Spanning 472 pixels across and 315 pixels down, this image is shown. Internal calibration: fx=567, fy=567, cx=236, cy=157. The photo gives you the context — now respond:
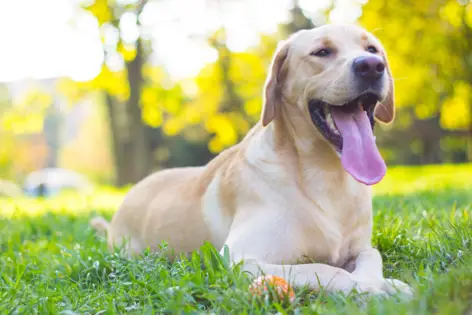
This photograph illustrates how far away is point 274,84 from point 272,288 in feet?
4.47

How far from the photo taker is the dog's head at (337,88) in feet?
9.73

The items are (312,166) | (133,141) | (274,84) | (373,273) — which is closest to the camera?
(373,273)

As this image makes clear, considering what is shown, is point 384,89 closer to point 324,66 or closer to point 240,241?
point 324,66

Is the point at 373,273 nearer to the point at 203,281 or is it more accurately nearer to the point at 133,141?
the point at 203,281

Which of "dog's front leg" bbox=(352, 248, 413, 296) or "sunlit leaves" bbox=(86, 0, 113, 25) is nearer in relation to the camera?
"dog's front leg" bbox=(352, 248, 413, 296)

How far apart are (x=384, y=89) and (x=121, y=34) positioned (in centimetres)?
1322

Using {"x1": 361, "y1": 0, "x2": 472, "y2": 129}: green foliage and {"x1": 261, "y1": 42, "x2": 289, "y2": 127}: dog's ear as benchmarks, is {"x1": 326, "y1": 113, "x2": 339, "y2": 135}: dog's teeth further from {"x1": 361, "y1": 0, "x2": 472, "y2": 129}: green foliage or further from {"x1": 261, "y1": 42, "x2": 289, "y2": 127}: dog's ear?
{"x1": 361, "y1": 0, "x2": 472, "y2": 129}: green foliage

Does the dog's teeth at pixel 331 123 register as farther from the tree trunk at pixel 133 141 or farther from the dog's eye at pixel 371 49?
the tree trunk at pixel 133 141

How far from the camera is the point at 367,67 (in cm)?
294

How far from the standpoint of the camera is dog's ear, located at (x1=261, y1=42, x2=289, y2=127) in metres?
3.25

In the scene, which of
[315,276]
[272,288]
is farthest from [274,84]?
[272,288]

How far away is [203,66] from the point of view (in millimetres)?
20141

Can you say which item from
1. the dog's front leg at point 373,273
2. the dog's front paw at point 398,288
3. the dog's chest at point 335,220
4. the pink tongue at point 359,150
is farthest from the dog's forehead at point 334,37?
the dog's front paw at point 398,288

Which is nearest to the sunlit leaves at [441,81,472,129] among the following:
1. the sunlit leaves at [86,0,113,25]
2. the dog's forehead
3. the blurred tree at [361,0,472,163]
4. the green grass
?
the blurred tree at [361,0,472,163]
